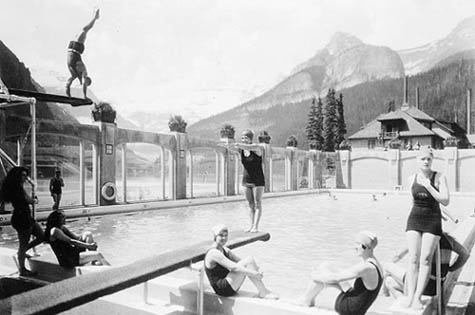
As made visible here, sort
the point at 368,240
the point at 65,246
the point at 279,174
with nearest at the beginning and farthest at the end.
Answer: the point at 368,240 → the point at 65,246 → the point at 279,174

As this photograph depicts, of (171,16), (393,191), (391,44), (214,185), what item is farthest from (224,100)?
(214,185)

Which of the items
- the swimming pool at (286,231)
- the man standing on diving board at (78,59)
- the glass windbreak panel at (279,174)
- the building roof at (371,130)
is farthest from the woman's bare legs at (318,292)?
the glass windbreak panel at (279,174)

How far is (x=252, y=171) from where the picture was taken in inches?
176

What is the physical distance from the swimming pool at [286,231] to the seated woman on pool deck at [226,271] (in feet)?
2.42

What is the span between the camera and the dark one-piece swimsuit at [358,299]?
9.16 ft

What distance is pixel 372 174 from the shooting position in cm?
682

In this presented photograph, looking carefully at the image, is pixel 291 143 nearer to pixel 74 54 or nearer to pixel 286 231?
pixel 286 231

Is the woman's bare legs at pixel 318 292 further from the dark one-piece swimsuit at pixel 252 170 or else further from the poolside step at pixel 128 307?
the dark one-piece swimsuit at pixel 252 170

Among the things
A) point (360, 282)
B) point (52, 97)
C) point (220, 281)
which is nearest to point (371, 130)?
point (360, 282)

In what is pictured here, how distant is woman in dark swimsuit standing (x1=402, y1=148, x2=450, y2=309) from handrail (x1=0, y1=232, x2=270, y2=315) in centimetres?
168

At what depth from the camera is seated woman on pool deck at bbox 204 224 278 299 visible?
3.32m

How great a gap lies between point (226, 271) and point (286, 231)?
11.5 ft

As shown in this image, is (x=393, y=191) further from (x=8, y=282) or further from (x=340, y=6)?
(x=8, y=282)

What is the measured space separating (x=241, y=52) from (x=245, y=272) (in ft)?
6.88
